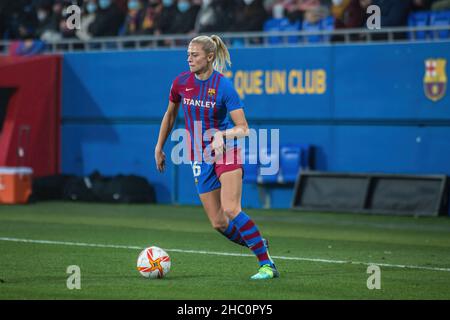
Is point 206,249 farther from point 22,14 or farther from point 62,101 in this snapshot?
point 22,14

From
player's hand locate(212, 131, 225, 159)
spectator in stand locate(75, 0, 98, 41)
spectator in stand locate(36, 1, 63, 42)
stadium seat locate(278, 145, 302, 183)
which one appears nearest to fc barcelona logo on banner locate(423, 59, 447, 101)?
stadium seat locate(278, 145, 302, 183)

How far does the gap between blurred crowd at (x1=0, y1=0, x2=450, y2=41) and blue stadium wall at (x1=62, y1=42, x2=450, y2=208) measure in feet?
1.93

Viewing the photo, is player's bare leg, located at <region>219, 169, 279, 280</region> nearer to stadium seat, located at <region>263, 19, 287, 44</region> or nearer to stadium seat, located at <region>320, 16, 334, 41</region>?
stadium seat, located at <region>320, 16, 334, 41</region>

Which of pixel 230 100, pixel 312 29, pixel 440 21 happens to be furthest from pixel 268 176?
pixel 230 100

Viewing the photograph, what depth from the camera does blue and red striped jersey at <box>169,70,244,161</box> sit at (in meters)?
9.68

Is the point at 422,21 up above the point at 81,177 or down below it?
above

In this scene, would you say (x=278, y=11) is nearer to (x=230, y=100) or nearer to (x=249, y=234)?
(x=230, y=100)

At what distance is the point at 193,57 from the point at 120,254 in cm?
323

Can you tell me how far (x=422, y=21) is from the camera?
63.1ft

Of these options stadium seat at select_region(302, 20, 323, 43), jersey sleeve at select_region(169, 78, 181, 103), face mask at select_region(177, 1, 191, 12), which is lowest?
jersey sleeve at select_region(169, 78, 181, 103)

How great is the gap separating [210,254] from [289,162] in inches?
329

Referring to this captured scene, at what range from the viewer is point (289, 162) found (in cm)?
2033

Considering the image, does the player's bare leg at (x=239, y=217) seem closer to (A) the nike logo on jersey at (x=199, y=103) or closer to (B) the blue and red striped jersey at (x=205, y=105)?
(B) the blue and red striped jersey at (x=205, y=105)
